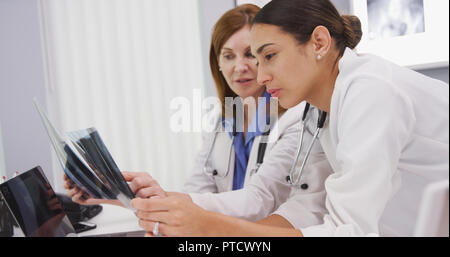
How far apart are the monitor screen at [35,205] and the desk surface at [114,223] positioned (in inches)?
3.3

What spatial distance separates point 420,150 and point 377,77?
10 centimetres

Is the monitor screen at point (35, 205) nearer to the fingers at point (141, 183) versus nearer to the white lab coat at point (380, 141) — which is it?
the fingers at point (141, 183)

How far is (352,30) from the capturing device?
57 centimetres

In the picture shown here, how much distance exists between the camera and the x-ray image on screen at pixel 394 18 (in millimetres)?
546

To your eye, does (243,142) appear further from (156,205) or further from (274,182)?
(156,205)

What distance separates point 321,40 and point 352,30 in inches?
3.4

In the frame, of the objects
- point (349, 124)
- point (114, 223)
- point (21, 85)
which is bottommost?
point (114, 223)

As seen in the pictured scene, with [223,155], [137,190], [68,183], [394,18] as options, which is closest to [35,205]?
[68,183]

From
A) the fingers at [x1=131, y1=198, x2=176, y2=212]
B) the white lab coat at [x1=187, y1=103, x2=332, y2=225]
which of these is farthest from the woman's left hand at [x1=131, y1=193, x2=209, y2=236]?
the white lab coat at [x1=187, y1=103, x2=332, y2=225]

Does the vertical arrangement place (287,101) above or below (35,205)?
above

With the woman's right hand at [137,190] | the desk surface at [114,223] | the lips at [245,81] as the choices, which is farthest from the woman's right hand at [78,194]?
the lips at [245,81]

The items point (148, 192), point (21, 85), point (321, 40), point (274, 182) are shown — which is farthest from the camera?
point (21, 85)
